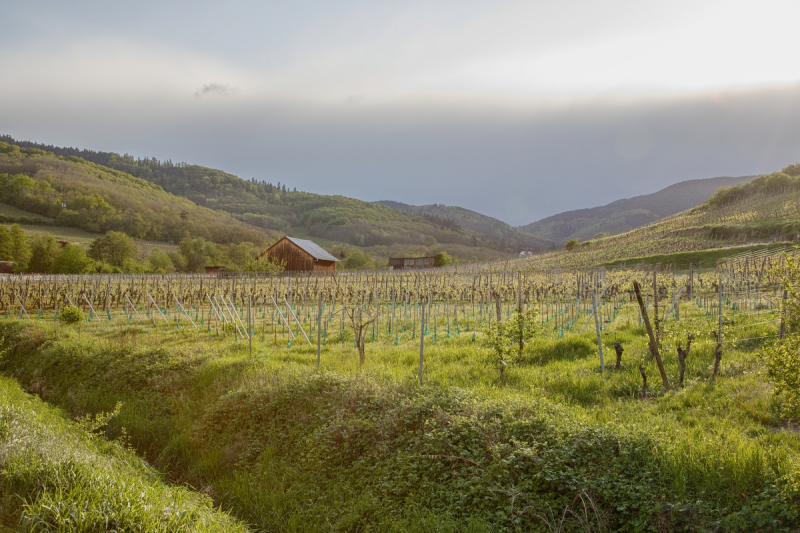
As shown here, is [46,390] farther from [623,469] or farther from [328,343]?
[623,469]

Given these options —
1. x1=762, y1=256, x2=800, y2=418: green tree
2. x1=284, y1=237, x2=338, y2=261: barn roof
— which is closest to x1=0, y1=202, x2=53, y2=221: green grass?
x1=284, y1=237, x2=338, y2=261: barn roof

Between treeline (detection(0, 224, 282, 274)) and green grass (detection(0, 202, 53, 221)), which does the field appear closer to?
treeline (detection(0, 224, 282, 274))

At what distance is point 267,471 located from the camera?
7.66 metres

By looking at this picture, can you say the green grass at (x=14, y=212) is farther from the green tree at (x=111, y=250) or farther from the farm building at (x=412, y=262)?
the farm building at (x=412, y=262)

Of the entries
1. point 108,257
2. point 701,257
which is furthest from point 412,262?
point 701,257

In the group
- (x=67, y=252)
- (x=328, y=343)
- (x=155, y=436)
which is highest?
(x=67, y=252)

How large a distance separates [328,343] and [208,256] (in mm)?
66431

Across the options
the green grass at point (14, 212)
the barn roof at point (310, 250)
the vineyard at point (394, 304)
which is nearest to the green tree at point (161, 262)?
the barn roof at point (310, 250)

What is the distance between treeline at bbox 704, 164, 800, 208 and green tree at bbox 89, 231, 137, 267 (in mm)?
98531

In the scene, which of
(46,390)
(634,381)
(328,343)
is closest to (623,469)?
(634,381)

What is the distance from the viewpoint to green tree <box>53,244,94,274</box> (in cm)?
4891

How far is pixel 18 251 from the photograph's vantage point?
2013 inches

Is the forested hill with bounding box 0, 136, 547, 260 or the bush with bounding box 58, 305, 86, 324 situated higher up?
the forested hill with bounding box 0, 136, 547, 260

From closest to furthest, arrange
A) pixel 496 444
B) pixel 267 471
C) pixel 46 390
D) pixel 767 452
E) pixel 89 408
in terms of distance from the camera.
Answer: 1. pixel 767 452
2. pixel 496 444
3. pixel 267 471
4. pixel 89 408
5. pixel 46 390
